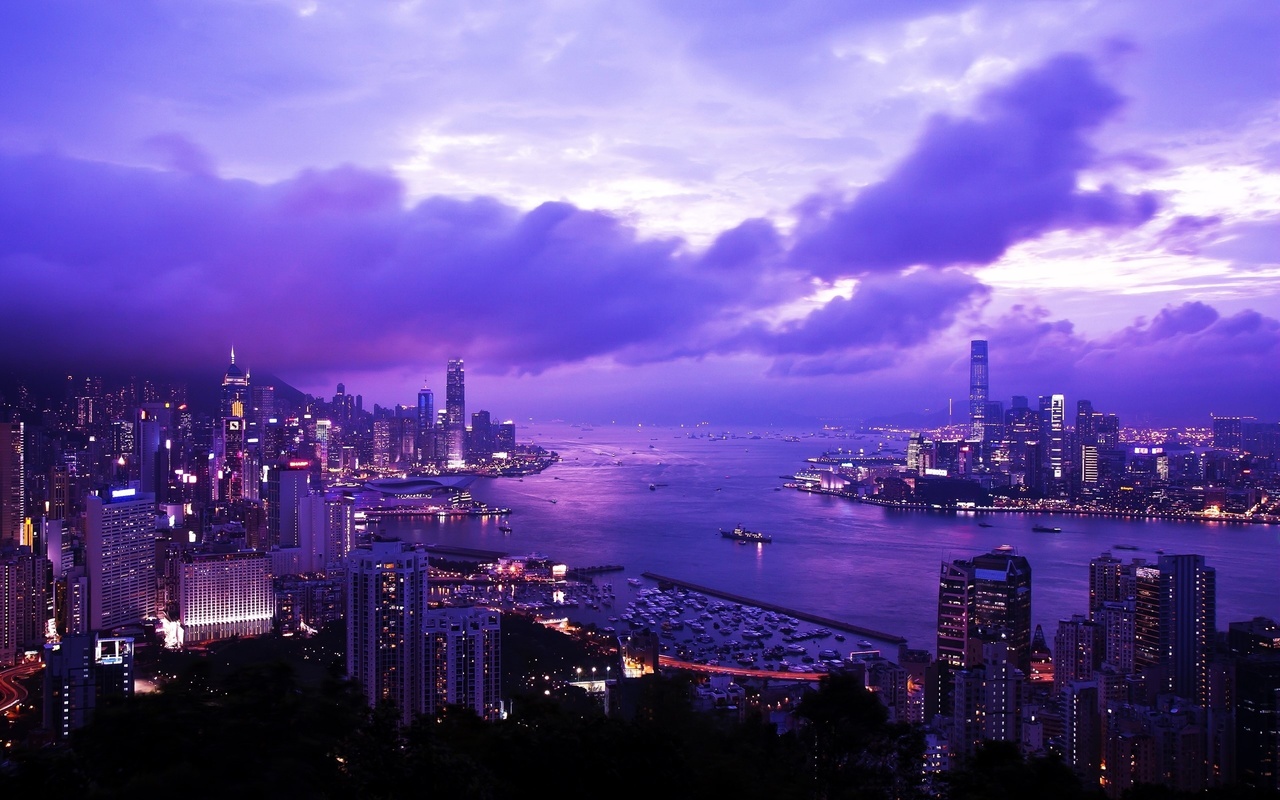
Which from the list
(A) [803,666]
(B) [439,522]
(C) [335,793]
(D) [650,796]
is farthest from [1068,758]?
(B) [439,522]

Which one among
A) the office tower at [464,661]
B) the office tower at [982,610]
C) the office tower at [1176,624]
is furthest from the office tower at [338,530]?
the office tower at [1176,624]

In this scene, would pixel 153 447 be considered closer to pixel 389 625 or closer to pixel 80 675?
pixel 80 675

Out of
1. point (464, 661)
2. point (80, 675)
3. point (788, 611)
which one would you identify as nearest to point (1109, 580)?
point (788, 611)

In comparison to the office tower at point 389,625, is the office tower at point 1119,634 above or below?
below

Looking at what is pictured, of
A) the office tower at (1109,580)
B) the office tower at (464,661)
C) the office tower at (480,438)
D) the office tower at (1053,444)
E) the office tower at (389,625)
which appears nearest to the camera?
the office tower at (464,661)

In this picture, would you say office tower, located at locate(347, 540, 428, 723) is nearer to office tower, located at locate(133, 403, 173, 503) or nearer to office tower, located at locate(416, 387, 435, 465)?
office tower, located at locate(133, 403, 173, 503)

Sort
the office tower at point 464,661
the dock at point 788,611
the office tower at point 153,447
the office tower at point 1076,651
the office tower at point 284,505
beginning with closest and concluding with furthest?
the office tower at point 464,661 → the office tower at point 1076,651 → the dock at point 788,611 → the office tower at point 284,505 → the office tower at point 153,447

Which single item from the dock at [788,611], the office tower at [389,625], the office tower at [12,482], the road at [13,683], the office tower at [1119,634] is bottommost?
the dock at [788,611]

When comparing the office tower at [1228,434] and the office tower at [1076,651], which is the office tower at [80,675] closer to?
the office tower at [1076,651]
